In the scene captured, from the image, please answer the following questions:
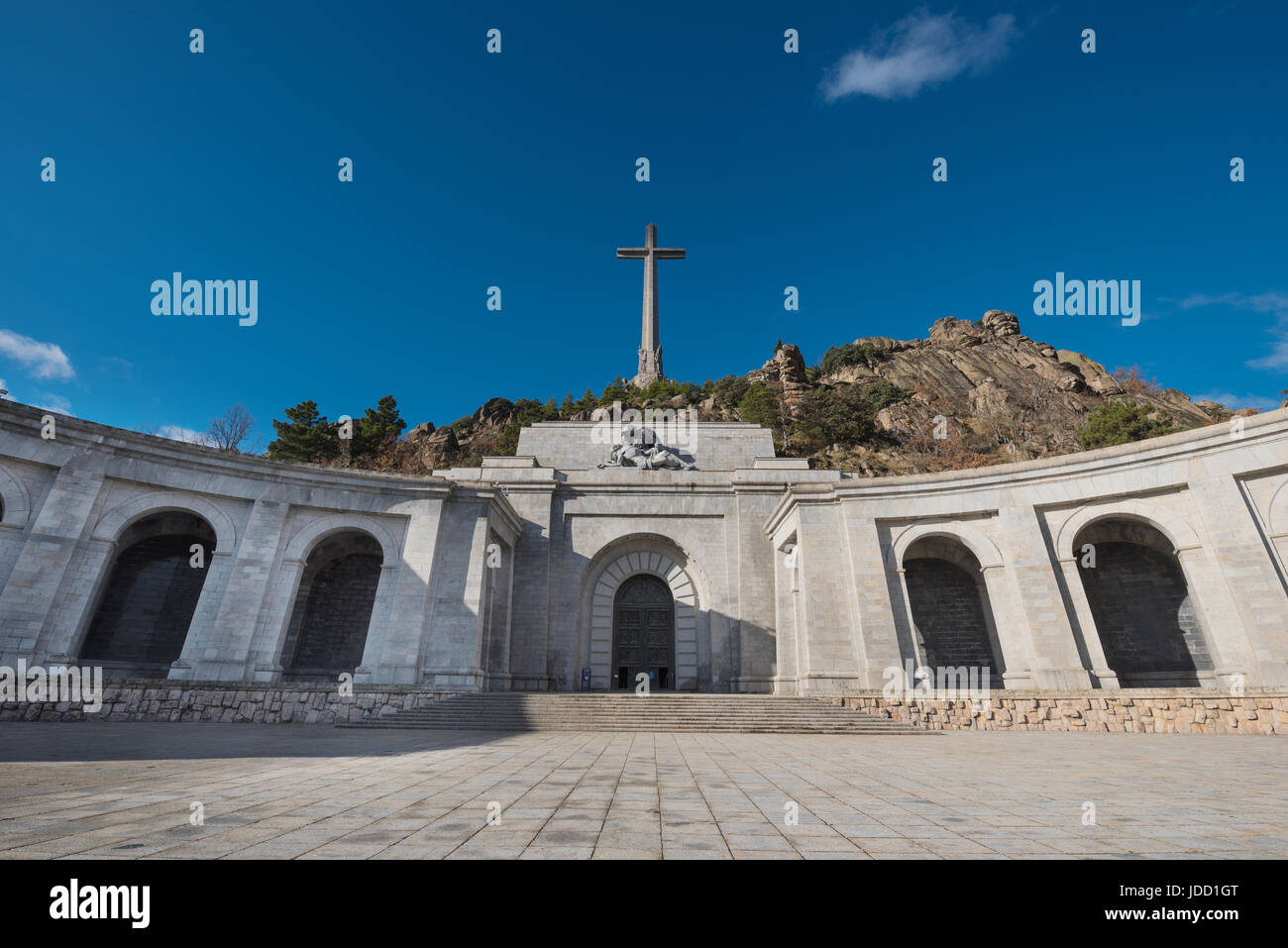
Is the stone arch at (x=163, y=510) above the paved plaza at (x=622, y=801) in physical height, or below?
above

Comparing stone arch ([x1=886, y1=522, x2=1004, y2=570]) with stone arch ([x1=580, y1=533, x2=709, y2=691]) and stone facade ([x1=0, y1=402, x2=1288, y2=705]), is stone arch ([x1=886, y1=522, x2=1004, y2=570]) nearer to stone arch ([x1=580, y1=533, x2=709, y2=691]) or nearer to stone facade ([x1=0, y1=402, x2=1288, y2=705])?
stone facade ([x1=0, y1=402, x2=1288, y2=705])

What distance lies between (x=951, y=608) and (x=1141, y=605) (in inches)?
237

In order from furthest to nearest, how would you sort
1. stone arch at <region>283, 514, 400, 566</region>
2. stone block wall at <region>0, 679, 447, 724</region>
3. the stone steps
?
stone arch at <region>283, 514, 400, 566</region> < the stone steps < stone block wall at <region>0, 679, 447, 724</region>

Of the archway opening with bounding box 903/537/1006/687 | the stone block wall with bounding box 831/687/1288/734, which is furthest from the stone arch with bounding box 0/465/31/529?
the archway opening with bounding box 903/537/1006/687

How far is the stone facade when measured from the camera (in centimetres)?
1719

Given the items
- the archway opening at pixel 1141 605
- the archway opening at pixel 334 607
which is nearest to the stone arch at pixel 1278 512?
the archway opening at pixel 1141 605

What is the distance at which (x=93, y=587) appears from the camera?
1772 cm

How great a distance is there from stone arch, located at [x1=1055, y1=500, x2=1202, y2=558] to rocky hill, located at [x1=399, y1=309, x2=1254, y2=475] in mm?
24240

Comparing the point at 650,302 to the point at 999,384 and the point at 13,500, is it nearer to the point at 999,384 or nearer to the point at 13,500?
the point at 999,384

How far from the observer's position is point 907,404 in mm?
65375

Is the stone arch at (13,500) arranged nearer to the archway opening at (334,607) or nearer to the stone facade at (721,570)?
the stone facade at (721,570)

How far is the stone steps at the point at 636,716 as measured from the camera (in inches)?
616

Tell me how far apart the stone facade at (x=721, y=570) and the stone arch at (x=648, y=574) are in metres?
0.10
